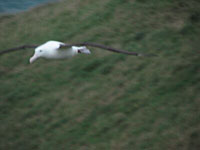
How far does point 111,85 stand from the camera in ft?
23.5

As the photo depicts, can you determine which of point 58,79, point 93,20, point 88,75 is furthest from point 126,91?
point 93,20

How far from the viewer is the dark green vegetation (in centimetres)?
620

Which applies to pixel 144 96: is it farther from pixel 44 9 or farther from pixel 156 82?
pixel 44 9

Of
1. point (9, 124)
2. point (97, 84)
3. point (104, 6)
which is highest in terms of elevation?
point (104, 6)

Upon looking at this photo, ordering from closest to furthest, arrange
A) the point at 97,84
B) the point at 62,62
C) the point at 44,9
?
the point at 97,84 < the point at 62,62 < the point at 44,9

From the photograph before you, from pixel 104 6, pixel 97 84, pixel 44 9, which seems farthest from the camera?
pixel 44 9

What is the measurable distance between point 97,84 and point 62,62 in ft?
3.99

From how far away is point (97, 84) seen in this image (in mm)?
7258

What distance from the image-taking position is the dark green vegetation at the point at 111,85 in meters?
6.20

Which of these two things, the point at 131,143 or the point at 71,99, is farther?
the point at 71,99

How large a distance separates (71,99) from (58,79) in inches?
28.4

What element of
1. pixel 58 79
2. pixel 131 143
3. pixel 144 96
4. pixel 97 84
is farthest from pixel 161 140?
pixel 58 79

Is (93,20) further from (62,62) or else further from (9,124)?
(9,124)

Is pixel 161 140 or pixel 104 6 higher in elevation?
pixel 104 6
